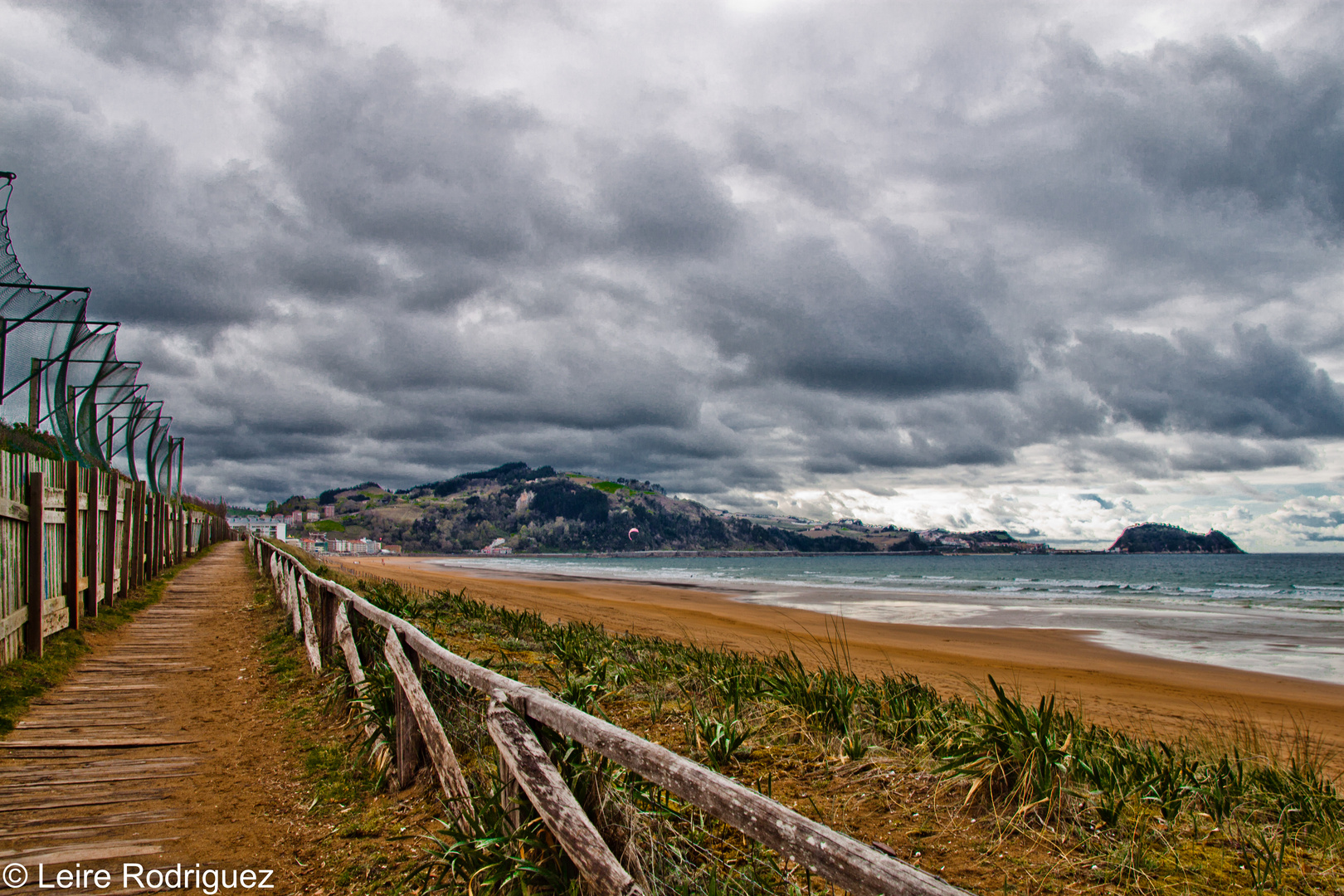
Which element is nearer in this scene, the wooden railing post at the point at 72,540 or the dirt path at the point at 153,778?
the dirt path at the point at 153,778

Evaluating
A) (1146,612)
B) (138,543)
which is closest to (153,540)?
(138,543)

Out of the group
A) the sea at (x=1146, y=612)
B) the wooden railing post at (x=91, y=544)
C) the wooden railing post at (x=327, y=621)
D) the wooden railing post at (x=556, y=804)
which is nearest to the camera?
the wooden railing post at (x=556, y=804)

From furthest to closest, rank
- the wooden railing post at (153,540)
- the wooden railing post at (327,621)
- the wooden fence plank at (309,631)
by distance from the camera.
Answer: the wooden railing post at (153,540), the wooden fence plank at (309,631), the wooden railing post at (327,621)

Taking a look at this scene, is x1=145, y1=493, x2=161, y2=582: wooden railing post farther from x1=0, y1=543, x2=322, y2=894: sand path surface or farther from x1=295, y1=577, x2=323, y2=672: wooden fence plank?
x1=295, y1=577, x2=323, y2=672: wooden fence plank

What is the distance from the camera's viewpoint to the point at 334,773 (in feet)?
17.4

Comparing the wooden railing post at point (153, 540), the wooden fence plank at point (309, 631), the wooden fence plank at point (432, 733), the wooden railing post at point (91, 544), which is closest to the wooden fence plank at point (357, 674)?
the wooden fence plank at point (432, 733)

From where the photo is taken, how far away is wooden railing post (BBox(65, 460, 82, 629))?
9.02 meters

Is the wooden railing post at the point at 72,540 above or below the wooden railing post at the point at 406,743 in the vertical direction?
above

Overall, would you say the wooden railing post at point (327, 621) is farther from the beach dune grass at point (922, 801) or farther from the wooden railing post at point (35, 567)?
the wooden railing post at point (35, 567)

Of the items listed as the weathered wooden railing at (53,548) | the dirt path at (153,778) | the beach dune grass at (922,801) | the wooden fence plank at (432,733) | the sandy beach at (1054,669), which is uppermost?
the weathered wooden railing at (53,548)

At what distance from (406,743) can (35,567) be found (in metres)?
5.64

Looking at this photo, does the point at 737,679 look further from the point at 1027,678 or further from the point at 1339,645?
the point at 1339,645

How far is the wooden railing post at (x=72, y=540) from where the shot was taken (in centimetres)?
902

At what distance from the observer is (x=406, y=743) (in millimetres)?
4945
